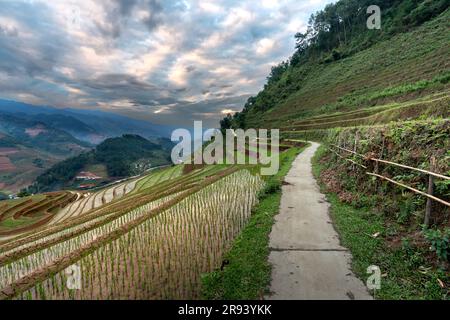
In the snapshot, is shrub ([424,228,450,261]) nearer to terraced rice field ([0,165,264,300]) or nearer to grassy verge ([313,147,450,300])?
grassy verge ([313,147,450,300])

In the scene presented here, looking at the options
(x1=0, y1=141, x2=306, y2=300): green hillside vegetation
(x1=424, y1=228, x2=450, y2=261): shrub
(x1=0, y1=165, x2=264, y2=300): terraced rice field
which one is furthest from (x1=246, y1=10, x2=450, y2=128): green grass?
(x1=0, y1=165, x2=264, y2=300): terraced rice field

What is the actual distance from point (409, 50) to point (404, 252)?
2285 inches

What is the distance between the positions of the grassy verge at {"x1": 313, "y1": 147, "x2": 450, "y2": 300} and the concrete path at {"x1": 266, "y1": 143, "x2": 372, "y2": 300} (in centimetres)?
28

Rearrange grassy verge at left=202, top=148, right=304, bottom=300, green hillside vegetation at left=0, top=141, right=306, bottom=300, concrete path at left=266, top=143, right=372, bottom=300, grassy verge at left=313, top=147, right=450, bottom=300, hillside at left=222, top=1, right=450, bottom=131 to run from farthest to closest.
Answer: hillside at left=222, top=1, right=450, bottom=131, green hillside vegetation at left=0, top=141, right=306, bottom=300, grassy verge at left=202, top=148, right=304, bottom=300, concrete path at left=266, top=143, right=372, bottom=300, grassy verge at left=313, top=147, right=450, bottom=300

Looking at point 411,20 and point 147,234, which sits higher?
point 411,20

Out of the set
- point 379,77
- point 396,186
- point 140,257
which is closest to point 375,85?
point 379,77

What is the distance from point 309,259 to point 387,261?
168cm

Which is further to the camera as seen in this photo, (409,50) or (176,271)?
(409,50)

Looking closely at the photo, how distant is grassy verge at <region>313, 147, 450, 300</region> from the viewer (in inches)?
183

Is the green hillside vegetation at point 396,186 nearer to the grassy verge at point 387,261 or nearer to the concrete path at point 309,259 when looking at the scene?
the grassy verge at point 387,261

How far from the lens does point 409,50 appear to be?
48.9 meters
